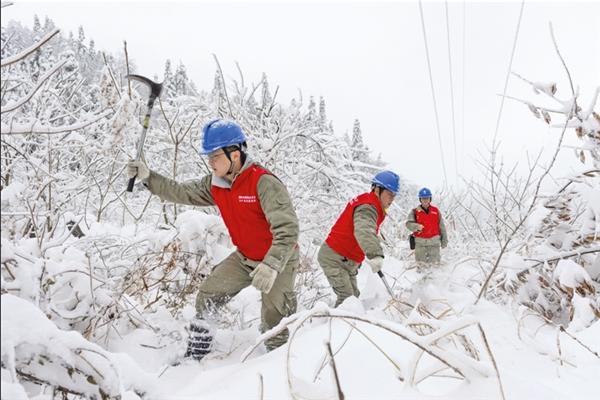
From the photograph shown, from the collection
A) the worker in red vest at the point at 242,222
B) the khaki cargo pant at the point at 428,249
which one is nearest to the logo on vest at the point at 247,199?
the worker in red vest at the point at 242,222

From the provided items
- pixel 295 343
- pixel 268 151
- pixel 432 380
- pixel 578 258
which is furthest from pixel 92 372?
pixel 268 151

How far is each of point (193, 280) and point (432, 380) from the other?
2695 mm

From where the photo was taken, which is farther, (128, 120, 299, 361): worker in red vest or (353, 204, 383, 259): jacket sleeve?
(353, 204, 383, 259): jacket sleeve

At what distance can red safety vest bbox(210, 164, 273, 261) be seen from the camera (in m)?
3.36

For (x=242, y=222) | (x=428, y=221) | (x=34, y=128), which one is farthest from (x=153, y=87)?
(x=428, y=221)

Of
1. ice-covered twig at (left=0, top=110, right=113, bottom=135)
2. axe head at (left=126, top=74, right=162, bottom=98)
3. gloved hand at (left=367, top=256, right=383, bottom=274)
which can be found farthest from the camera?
gloved hand at (left=367, top=256, right=383, bottom=274)

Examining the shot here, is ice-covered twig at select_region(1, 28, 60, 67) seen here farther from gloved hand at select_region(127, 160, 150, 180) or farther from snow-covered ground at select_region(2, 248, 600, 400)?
gloved hand at select_region(127, 160, 150, 180)

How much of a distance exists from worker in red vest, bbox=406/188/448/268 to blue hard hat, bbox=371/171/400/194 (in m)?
4.21

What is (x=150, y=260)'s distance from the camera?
3.75 meters

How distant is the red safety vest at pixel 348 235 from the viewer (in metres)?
4.82

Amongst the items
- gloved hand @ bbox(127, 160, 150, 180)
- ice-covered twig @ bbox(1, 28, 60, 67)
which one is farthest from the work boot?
ice-covered twig @ bbox(1, 28, 60, 67)

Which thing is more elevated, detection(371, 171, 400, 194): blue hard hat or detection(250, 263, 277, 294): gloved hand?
detection(371, 171, 400, 194): blue hard hat

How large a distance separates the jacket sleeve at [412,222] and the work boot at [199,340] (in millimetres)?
6447

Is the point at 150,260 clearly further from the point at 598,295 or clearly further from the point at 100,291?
the point at 598,295
